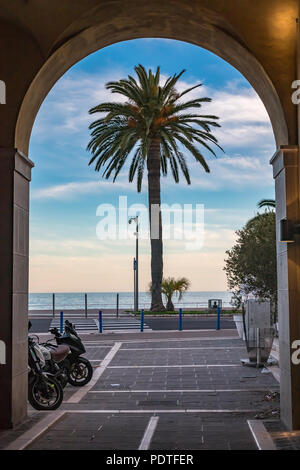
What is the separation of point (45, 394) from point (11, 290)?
217 cm

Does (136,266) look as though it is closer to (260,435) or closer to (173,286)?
(173,286)

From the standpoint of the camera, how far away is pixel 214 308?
35.6 m

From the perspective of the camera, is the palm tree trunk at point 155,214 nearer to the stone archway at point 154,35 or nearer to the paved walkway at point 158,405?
the paved walkway at point 158,405

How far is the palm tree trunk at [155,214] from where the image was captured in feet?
102

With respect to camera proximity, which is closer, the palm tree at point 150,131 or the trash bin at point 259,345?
the trash bin at point 259,345

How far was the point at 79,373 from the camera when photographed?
39.5 feet

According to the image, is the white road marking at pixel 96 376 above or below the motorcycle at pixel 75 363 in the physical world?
below

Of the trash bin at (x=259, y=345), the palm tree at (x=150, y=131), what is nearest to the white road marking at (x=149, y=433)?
the trash bin at (x=259, y=345)

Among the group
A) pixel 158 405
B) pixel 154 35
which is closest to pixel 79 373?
pixel 158 405

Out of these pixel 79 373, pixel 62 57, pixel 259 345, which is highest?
pixel 62 57

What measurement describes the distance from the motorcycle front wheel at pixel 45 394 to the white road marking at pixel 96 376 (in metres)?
1.08

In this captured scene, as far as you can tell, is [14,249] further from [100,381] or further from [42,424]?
[100,381]

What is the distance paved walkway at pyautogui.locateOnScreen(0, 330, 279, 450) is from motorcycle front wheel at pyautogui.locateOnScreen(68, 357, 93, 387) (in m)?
0.15

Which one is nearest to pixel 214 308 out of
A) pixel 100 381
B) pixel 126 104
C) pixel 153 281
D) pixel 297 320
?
pixel 153 281
